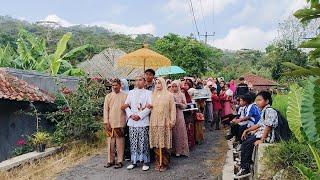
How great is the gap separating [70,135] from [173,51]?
18.7m

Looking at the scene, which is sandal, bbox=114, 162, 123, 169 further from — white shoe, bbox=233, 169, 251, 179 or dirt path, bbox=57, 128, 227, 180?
white shoe, bbox=233, 169, 251, 179

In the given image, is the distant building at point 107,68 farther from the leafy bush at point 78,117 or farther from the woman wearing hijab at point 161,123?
the woman wearing hijab at point 161,123

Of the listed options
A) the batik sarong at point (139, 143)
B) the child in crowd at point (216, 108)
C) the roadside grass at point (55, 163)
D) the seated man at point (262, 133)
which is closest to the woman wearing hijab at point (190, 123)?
the batik sarong at point (139, 143)

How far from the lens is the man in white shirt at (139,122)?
7127mm

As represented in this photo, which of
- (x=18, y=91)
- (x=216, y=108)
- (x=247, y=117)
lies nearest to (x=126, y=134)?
(x=247, y=117)

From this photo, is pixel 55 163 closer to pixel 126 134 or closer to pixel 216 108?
pixel 126 134

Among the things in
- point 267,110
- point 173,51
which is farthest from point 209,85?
point 173,51

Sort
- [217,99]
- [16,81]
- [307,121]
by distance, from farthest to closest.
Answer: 1. [217,99]
2. [16,81]
3. [307,121]

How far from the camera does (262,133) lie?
18.3 feet

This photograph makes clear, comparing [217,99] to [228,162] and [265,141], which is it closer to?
[228,162]

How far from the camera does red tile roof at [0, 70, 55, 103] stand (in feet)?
33.0

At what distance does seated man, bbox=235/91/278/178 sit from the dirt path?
3.15 ft

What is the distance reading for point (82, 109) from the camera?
10.4 meters

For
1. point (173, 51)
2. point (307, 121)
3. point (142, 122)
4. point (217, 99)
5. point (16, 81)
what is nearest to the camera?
point (307, 121)
